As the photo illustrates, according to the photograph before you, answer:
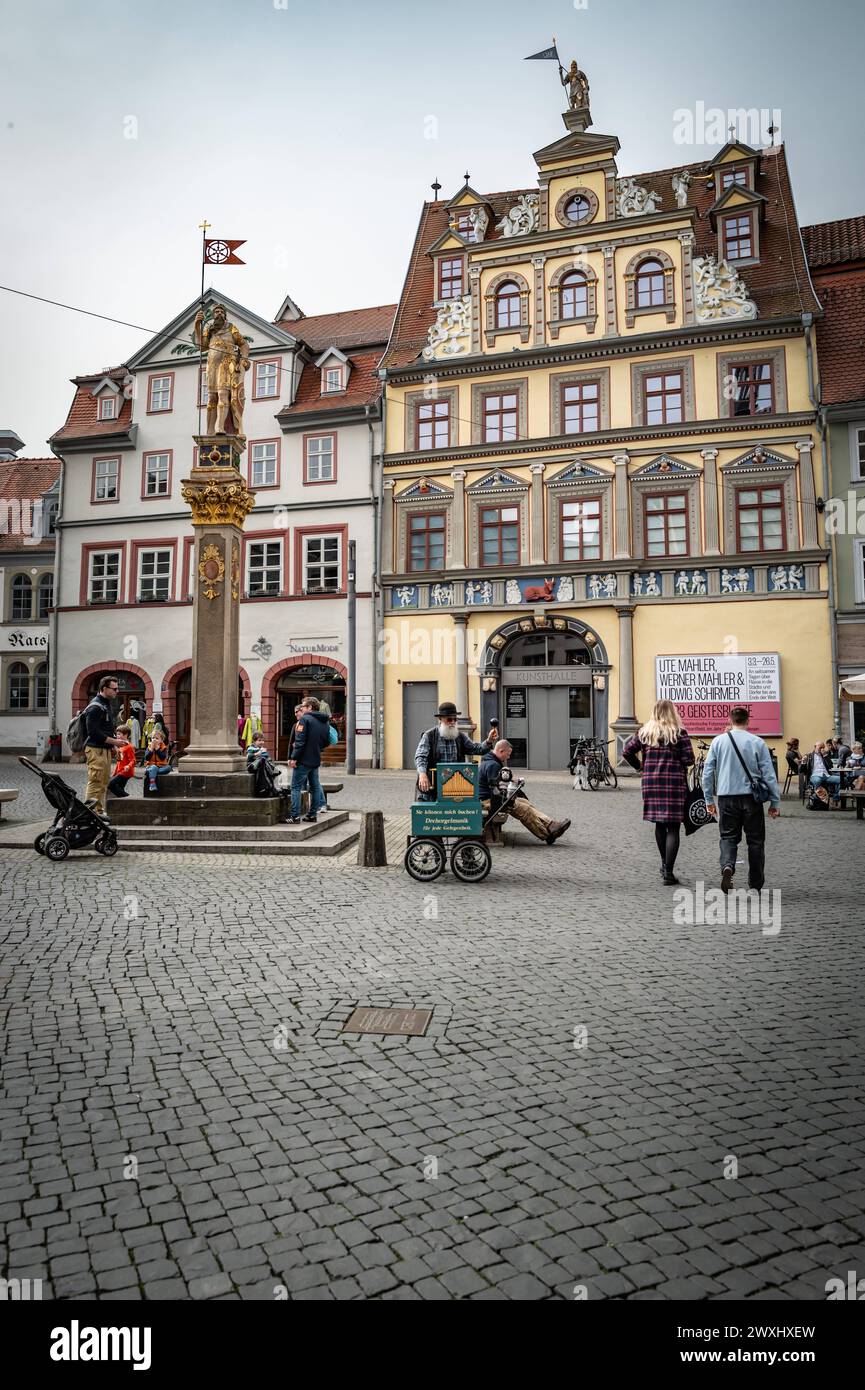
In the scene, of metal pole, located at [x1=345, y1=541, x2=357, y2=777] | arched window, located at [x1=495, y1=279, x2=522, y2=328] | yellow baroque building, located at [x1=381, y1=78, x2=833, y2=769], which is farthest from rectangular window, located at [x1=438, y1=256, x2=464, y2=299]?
metal pole, located at [x1=345, y1=541, x2=357, y2=777]

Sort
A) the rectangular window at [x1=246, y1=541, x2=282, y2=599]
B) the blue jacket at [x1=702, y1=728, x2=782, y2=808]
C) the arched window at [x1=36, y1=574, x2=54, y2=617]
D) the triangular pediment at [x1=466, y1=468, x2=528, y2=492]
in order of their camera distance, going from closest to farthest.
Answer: the blue jacket at [x1=702, y1=728, x2=782, y2=808] → the triangular pediment at [x1=466, y1=468, x2=528, y2=492] → the rectangular window at [x1=246, y1=541, x2=282, y2=599] → the arched window at [x1=36, y1=574, x2=54, y2=617]

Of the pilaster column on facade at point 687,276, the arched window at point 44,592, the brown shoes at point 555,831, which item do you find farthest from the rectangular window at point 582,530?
the arched window at point 44,592

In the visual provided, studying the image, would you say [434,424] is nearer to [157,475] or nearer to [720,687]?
[157,475]

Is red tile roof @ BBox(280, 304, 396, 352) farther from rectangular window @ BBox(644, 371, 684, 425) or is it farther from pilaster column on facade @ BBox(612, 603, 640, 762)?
pilaster column on facade @ BBox(612, 603, 640, 762)

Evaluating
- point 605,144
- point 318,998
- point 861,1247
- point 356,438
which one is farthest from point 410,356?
point 861,1247

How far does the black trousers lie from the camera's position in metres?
8.38

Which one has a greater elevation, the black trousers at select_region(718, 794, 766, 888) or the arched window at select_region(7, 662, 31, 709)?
the arched window at select_region(7, 662, 31, 709)

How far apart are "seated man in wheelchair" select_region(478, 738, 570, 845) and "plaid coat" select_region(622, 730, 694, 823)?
1.89m

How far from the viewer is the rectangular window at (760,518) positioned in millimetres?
25188

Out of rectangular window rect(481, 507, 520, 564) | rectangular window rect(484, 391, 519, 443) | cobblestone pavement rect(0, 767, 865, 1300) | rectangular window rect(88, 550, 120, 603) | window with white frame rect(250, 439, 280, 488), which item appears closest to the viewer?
cobblestone pavement rect(0, 767, 865, 1300)

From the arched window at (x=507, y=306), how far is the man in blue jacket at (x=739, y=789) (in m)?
23.7

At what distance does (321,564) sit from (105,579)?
29.3ft

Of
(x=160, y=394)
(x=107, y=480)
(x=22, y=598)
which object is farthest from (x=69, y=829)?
(x=22, y=598)

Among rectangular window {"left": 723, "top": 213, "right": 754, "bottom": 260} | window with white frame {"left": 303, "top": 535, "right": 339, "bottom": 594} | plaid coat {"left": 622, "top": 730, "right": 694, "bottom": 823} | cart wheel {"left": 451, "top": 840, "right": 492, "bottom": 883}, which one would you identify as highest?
rectangular window {"left": 723, "top": 213, "right": 754, "bottom": 260}
